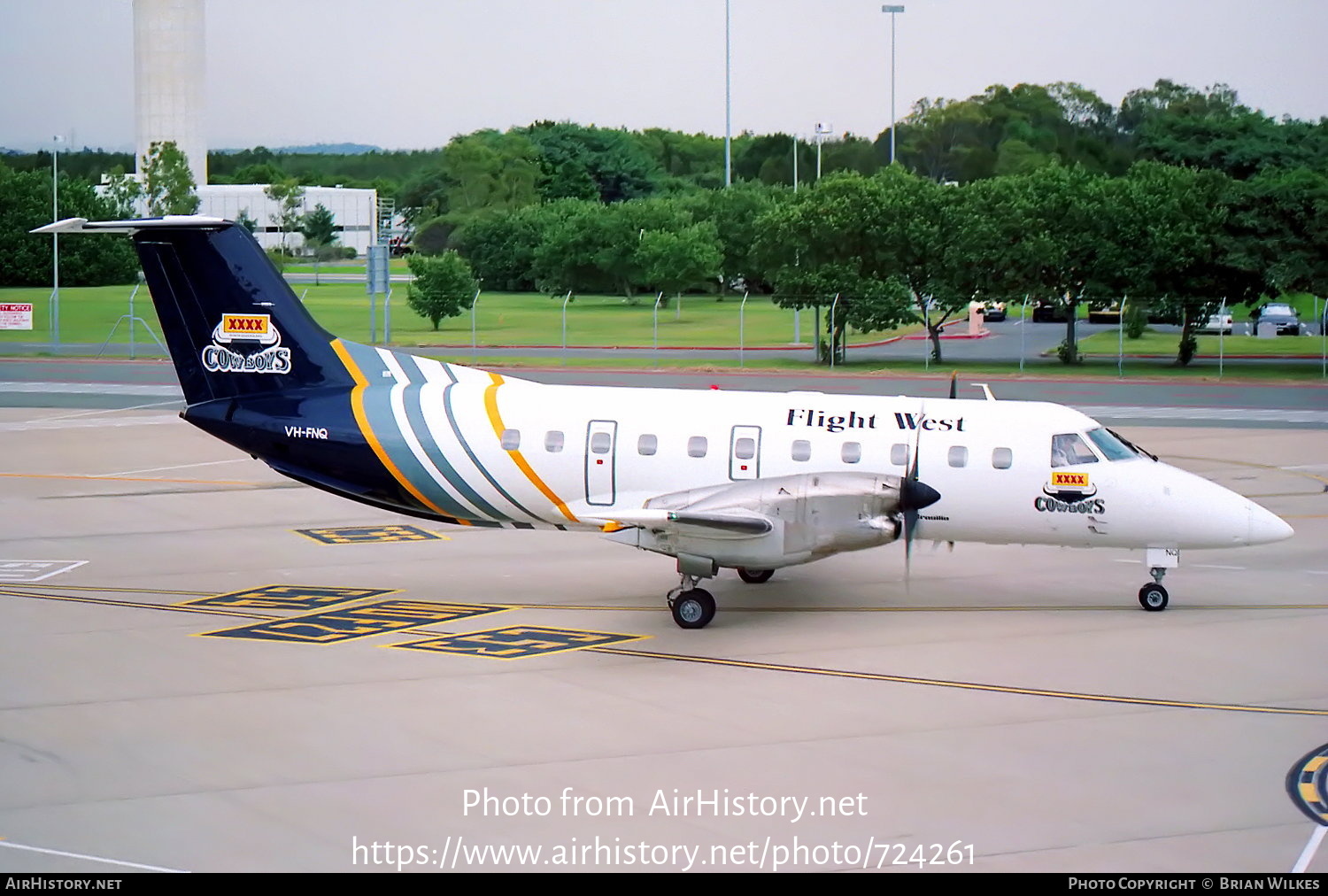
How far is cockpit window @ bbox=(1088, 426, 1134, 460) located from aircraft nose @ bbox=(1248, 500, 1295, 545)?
193cm

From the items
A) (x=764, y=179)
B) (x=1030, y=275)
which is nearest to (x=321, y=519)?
(x=1030, y=275)

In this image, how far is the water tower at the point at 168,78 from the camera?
141m

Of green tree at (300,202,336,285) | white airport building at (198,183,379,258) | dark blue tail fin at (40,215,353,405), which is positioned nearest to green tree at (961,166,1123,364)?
dark blue tail fin at (40,215,353,405)

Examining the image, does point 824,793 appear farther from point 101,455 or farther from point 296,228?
point 296,228

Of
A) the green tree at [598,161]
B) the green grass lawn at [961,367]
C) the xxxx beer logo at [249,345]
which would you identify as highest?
the green tree at [598,161]

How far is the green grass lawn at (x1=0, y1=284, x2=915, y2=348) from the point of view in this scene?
70562 millimetres

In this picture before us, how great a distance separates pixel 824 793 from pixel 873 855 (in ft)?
4.62

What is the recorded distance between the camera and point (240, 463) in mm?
34656

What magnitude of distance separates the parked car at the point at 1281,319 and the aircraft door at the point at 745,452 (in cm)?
6211

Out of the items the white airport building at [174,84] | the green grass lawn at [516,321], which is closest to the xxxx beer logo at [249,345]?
the green grass lawn at [516,321]

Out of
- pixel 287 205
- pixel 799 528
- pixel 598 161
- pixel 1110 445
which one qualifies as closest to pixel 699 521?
pixel 799 528

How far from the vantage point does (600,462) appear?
68.9 feet

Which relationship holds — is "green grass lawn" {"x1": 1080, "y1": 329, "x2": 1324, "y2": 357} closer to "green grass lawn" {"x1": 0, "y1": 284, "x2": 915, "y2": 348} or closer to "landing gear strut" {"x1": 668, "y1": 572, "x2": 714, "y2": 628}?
"green grass lawn" {"x1": 0, "y1": 284, "x2": 915, "y2": 348}

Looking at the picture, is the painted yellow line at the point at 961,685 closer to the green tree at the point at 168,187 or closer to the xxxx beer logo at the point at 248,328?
the xxxx beer logo at the point at 248,328
